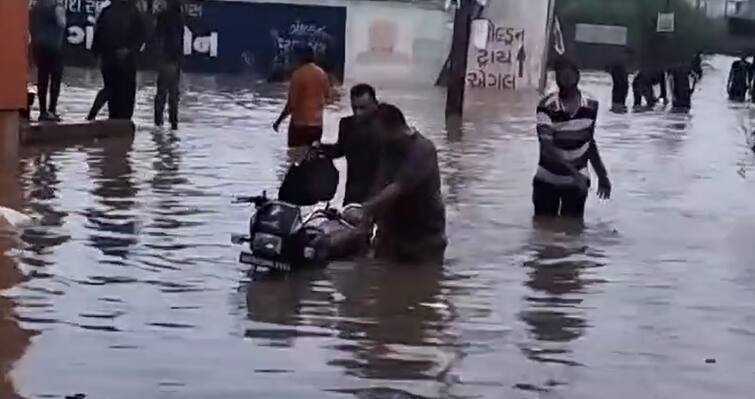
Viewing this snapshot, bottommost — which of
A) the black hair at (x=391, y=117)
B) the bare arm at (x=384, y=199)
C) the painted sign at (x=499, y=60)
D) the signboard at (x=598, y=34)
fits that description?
the signboard at (x=598, y=34)

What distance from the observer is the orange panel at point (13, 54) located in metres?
17.0

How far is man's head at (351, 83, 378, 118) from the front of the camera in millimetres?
12938

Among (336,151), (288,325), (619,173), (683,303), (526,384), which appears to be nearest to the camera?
(526,384)

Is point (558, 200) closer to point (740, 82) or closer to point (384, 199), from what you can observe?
point (384, 199)

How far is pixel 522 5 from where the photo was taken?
42.5 metres

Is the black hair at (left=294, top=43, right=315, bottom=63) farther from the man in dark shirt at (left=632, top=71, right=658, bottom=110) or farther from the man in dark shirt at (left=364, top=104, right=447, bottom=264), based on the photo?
the man in dark shirt at (left=632, top=71, right=658, bottom=110)

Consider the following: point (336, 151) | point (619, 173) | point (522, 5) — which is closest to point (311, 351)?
point (336, 151)

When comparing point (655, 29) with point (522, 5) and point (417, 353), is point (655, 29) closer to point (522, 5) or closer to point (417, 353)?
point (522, 5)

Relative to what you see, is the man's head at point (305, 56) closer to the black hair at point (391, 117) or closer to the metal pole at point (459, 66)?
the black hair at point (391, 117)

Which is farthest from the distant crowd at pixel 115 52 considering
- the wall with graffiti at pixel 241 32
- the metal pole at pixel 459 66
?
the wall with graffiti at pixel 241 32

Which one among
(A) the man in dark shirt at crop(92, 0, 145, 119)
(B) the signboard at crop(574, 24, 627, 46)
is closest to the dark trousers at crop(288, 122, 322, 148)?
(A) the man in dark shirt at crop(92, 0, 145, 119)

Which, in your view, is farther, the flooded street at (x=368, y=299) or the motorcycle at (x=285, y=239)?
the motorcycle at (x=285, y=239)

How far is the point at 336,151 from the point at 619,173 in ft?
26.0

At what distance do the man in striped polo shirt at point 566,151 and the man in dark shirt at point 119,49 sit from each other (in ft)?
25.7
